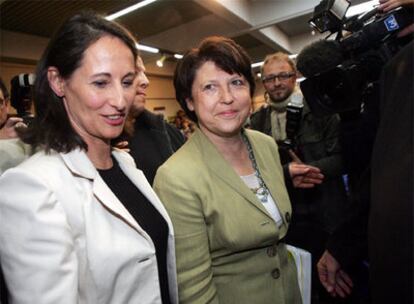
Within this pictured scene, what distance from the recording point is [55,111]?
953 mm

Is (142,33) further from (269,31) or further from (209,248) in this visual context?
(209,248)

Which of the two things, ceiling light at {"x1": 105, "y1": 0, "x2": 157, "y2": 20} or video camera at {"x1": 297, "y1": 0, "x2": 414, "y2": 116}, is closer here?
video camera at {"x1": 297, "y1": 0, "x2": 414, "y2": 116}

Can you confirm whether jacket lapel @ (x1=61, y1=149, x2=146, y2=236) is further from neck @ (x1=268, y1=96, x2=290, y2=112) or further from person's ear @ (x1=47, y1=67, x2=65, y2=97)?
neck @ (x1=268, y1=96, x2=290, y2=112)

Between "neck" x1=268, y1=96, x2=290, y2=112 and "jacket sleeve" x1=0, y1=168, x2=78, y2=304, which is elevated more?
"neck" x1=268, y1=96, x2=290, y2=112

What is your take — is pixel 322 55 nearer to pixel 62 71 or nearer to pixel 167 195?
pixel 167 195

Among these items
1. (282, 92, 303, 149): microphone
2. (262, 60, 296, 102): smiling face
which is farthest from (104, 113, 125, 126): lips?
(262, 60, 296, 102): smiling face

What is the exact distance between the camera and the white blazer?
69 centimetres

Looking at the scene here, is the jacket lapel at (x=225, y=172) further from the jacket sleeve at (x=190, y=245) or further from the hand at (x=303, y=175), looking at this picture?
the hand at (x=303, y=175)

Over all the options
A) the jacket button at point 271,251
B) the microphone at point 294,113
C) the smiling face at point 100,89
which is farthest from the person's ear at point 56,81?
the microphone at point 294,113

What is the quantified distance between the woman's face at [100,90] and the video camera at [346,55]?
0.57m

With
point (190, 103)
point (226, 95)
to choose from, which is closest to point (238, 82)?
point (226, 95)

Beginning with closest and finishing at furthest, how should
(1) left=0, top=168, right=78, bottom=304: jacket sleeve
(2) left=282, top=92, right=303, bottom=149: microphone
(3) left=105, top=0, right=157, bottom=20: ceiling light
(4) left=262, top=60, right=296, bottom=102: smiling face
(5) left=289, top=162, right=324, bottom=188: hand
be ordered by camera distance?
(1) left=0, top=168, right=78, bottom=304: jacket sleeve, (5) left=289, top=162, right=324, bottom=188: hand, (2) left=282, top=92, right=303, bottom=149: microphone, (4) left=262, top=60, right=296, bottom=102: smiling face, (3) left=105, top=0, right=157, bottom=20: ceiling light

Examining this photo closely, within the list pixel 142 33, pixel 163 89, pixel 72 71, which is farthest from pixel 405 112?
pixel 163 89

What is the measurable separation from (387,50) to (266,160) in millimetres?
561
